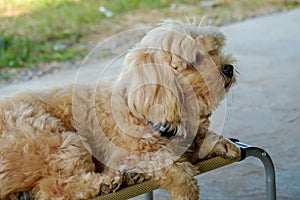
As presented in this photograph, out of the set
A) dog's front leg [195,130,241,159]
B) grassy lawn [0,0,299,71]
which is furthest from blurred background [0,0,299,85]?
dog's front leg [195,130,241,159]

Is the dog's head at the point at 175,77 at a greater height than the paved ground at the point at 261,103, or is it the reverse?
the dog's head at the point at 175,77

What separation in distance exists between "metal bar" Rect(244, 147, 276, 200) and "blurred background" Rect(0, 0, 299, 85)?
4163 mm

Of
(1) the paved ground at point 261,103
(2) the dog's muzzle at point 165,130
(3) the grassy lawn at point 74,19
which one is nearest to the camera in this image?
(2) the dog's muzzle at point 165,130

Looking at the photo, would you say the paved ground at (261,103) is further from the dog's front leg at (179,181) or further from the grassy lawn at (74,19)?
the dog's front leg at (179,181)

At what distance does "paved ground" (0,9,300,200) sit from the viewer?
400 centimetres

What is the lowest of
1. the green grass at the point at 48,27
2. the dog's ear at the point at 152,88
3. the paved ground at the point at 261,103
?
the green grass at the point at 48,27

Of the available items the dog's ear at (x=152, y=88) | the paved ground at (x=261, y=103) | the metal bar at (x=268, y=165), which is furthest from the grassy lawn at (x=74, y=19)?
the dog's ear at (x=152, y=88)

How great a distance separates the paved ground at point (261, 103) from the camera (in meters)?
4.00

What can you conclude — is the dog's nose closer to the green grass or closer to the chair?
the chair

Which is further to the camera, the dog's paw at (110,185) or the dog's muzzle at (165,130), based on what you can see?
the dog's muzzle at (165,130)

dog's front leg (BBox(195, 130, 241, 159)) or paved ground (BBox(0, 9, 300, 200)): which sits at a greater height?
dog's front leg (BBox(195, 130, 241, 159))

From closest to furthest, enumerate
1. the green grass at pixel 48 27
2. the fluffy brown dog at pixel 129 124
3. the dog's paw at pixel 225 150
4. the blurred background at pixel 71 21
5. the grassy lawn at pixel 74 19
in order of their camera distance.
Result: the fluffy brown dog at pixel 129 124 < the dog's paw at pixel 225 150 < the blurred background at pixel 71 21 < the green grass at pixel 48 27 < the grassy lawn at pixel 74 19

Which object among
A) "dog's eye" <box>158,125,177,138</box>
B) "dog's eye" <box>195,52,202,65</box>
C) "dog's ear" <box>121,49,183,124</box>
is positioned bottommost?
"dog's eye" <box>158,125,177,138</box>

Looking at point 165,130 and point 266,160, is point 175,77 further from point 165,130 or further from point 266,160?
point 266,160
